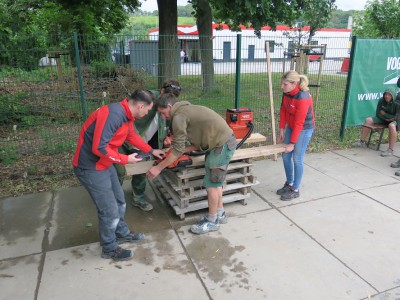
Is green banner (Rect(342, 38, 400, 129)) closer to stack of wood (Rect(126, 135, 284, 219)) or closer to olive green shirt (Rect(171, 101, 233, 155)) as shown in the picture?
stack of wood (Rect(126, 135, 284, 219))

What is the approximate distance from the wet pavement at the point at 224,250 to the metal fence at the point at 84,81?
49.3 inches

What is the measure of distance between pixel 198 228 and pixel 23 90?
11.4 ft

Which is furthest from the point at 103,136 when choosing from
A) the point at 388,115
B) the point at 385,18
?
the point at 385,18

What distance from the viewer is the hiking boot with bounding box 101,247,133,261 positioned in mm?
3100

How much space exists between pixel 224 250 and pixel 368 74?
204 inches

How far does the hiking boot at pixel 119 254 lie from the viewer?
3.10 meters

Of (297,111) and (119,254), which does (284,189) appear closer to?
(297,111)

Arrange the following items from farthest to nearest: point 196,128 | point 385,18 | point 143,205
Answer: point 385,18 < point 143,205 < point 196,128

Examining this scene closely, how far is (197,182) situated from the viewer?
152 inches

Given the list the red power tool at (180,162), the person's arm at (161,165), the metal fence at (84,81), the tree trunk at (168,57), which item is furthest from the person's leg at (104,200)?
the tree trunk at (168,57)

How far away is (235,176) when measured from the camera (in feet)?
13.4

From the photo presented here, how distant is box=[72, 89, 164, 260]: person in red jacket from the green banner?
5.03 m

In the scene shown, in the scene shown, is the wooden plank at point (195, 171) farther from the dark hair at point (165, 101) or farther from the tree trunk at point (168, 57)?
the tree trunk at point (168, 57)

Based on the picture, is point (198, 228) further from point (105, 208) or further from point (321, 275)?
point (321, 275)
